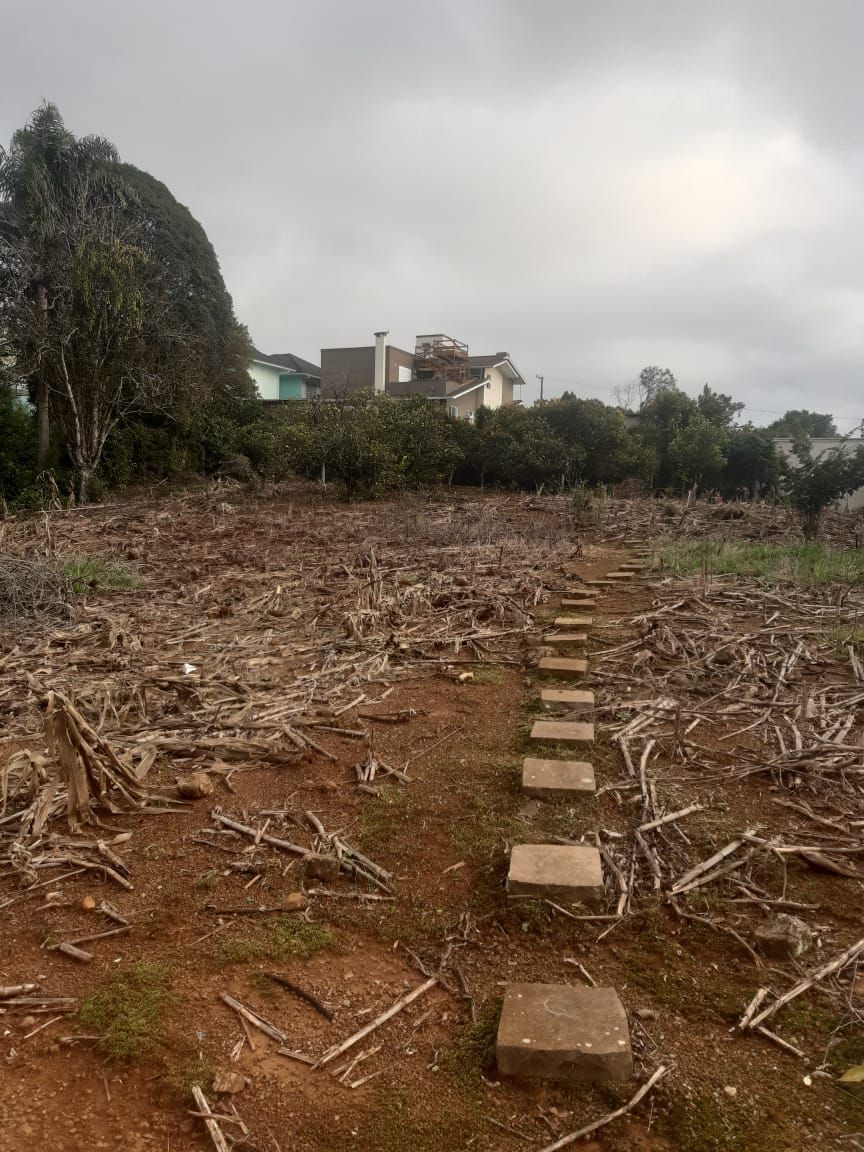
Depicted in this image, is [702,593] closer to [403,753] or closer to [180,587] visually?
[403,753]

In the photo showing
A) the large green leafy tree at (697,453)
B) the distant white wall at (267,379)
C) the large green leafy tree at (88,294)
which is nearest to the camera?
the large green leafy tree at (88,294)

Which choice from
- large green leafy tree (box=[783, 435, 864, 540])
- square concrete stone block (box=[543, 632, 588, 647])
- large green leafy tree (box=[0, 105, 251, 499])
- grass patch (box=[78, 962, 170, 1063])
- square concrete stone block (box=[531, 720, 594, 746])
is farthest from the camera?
large green leafy tree (box=[0, 105, 251, 499])

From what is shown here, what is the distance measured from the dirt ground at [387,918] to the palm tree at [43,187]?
14.4 meters

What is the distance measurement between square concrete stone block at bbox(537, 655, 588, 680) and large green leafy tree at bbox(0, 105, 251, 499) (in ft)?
48.0

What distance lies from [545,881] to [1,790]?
227cm

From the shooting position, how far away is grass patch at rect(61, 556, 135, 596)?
24.2 feet

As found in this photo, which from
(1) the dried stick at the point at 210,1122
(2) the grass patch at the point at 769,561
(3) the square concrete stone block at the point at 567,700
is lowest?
(1) the dried stick at the point at 210,1122

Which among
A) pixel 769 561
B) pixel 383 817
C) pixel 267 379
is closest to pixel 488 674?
pixel 383 817

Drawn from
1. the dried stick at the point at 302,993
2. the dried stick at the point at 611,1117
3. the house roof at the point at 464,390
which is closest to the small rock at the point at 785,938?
the dried stick at the point at 611,1117

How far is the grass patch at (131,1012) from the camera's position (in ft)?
6.28

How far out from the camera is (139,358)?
17875 millimetres

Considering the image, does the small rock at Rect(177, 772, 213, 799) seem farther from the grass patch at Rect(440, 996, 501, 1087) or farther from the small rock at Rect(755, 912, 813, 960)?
the small rock at Rect(755, 912, 813, 960)

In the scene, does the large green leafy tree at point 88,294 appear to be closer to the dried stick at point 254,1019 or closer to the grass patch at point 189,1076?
the dried stick at point 254,1019

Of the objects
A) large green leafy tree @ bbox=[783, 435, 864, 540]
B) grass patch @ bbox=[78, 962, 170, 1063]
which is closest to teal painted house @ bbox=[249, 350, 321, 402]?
large green leafy tree @ bbox=[783, 435, 864, 540]
